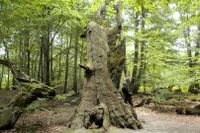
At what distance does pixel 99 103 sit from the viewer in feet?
30.6

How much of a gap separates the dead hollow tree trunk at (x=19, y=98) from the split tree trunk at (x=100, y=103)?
5.83ft

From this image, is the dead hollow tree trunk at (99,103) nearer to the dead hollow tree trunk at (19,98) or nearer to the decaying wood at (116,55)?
the decaying wood at (116,55)

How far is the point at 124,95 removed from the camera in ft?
38.2

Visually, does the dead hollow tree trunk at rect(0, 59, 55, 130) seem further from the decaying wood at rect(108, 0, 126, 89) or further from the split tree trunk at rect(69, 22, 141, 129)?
the decaying wood at rect(108, 0, 126, 89)

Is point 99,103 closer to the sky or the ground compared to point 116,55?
closer to the ground

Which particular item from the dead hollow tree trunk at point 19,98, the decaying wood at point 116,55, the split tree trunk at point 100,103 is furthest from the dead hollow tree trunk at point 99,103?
the dead hollow tree trunk at point 19,98

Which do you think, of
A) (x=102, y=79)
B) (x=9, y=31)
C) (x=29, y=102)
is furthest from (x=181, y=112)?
(x=9, y=31)

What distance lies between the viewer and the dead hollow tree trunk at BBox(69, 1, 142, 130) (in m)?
8.56

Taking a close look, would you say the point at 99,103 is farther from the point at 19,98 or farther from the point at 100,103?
the point at 19,98

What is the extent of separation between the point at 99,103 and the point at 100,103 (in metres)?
0.08

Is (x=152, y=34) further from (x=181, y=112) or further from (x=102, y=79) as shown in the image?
(x=102, y=79)

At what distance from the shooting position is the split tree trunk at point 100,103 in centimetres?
859

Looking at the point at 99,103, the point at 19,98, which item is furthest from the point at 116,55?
the point at 19,98

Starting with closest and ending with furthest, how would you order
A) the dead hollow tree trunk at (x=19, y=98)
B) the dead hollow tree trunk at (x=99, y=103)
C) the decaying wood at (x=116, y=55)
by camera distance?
the dead hollow tree trunk at (x=99, y=103) → the dead hollow tree trunk at (x=19, y=98) → the decaying wood at (x=116, y=55)
